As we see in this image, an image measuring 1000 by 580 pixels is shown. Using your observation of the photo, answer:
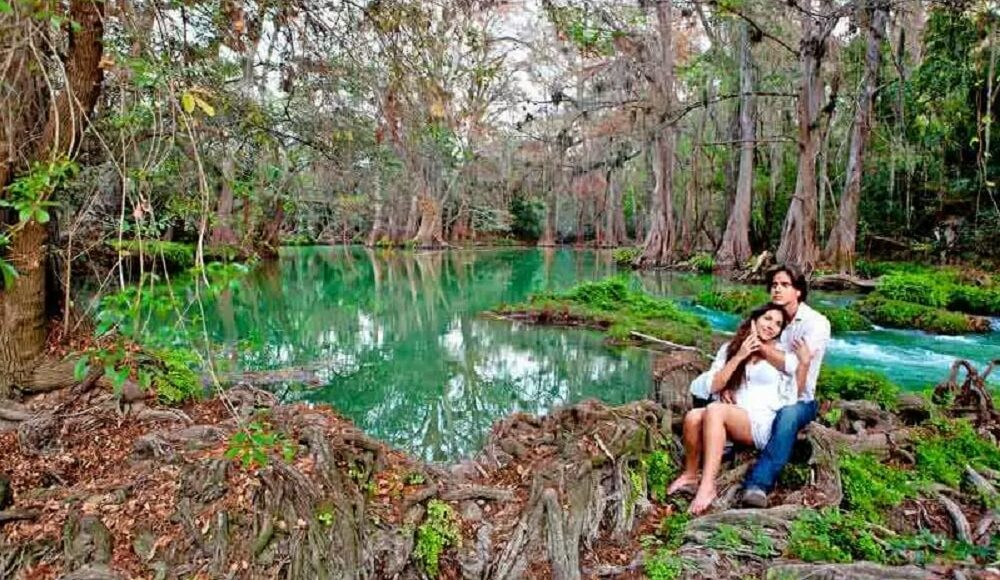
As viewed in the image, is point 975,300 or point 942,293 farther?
point 942,293

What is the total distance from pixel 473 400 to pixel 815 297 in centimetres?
976

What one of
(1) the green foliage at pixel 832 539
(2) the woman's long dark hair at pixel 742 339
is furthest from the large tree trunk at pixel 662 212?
(1) the green foliage at pixel 832 539

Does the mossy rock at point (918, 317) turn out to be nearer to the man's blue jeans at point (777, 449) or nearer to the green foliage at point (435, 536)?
the man's blue jeans at point (777, 449)

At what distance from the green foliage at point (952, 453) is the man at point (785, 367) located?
0.70 meters

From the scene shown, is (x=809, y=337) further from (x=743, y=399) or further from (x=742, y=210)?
(x=742, y=210)

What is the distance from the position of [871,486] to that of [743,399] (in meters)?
0.73

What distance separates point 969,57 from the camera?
12.2 meters

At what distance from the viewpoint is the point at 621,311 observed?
10.7 m

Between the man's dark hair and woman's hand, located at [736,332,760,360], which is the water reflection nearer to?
woman's hand, located at [736,332,760,360]

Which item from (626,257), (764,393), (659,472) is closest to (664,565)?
(659,472)

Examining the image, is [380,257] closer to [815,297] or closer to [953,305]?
[815,297]

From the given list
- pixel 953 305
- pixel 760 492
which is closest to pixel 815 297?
pixel 953 305

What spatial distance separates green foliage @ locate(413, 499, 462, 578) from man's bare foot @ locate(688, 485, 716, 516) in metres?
1.18

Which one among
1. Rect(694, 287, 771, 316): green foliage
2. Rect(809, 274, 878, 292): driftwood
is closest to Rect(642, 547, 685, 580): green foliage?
Rect(694, 287, 771, 316): green foliage
